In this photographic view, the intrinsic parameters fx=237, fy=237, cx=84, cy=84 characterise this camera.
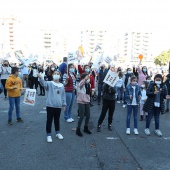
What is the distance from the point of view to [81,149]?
551 centimetres

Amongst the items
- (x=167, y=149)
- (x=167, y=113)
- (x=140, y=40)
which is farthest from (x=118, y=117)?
(x=140, y=40)

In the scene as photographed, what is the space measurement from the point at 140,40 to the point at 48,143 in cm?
17016

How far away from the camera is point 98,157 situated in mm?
5020

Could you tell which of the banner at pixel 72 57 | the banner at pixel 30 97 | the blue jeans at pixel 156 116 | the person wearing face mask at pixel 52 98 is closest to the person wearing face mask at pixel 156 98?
the blue jeans at pixel 156 116

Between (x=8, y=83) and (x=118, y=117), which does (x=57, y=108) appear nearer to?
(x=8, y=83)

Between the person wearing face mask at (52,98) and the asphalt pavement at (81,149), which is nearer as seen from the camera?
the asphalt pavement at (81,149)

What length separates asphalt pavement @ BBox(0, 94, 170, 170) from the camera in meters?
4.62

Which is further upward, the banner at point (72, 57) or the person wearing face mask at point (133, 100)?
the banner at point (72, 57)

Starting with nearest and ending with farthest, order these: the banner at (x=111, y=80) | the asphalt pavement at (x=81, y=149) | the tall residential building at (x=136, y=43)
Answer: the asphalt pavement at (x=81, y=149), the banner at (x=111, y=80), the tall residential building at (x=136, y=43)

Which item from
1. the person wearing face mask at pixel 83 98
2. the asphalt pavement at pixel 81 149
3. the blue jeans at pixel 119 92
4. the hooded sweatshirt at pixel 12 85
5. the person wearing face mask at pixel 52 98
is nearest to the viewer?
the asphalt pavement at pixel 81 149

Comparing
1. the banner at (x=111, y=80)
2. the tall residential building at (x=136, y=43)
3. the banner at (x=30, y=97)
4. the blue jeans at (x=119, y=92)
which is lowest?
the blue jeans at (x=119, y=92)

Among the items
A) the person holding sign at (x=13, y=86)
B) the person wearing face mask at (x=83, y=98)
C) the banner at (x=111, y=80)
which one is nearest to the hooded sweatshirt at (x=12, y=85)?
the person holding sign at (x=13, y=86)

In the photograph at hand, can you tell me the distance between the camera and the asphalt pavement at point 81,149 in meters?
4.62

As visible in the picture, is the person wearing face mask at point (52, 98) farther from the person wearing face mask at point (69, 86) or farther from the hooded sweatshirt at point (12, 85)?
the hooded sweatshirt at point (12, 85)
